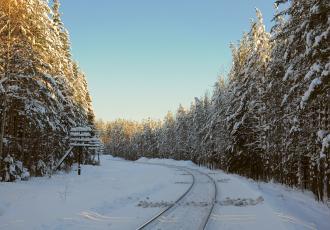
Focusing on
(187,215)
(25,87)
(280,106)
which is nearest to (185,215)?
(187,215)

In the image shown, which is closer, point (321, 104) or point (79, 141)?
point (321, 104)

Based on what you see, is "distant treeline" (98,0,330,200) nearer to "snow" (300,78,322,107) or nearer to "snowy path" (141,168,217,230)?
"snow" (300,78,322,107)

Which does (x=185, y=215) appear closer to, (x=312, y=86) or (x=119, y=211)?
(x=119, y=211)

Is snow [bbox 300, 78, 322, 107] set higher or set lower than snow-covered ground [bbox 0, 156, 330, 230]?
higher

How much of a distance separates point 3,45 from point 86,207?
10.6m

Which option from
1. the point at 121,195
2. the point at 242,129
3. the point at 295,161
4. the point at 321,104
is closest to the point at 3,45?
the point at 121,195

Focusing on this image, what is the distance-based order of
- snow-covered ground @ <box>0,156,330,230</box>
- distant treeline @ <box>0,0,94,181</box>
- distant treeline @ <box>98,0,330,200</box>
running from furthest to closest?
distant treeline @ <box>0,0,94,181</box> < distant treeline @ <box>98,0,330,200</box> < snow-covered ground @ <box>0,156,330,230</box>

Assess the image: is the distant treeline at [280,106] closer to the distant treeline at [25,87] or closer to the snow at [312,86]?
the snow at [312,86]

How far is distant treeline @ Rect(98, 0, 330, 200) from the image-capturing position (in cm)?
1518

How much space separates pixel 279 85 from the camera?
25.9 m

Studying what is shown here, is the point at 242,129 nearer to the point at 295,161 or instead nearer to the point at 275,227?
the point at 295,161

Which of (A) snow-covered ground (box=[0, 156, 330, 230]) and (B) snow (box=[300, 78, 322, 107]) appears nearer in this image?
(A) snow-covered ground (box=[0, 156, 330, 230])

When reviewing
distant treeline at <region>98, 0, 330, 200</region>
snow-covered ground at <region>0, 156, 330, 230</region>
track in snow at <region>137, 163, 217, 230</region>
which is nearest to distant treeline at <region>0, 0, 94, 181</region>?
snow-covered ground at <region>0, 156, 330, 230</region>

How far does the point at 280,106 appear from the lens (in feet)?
68.1
